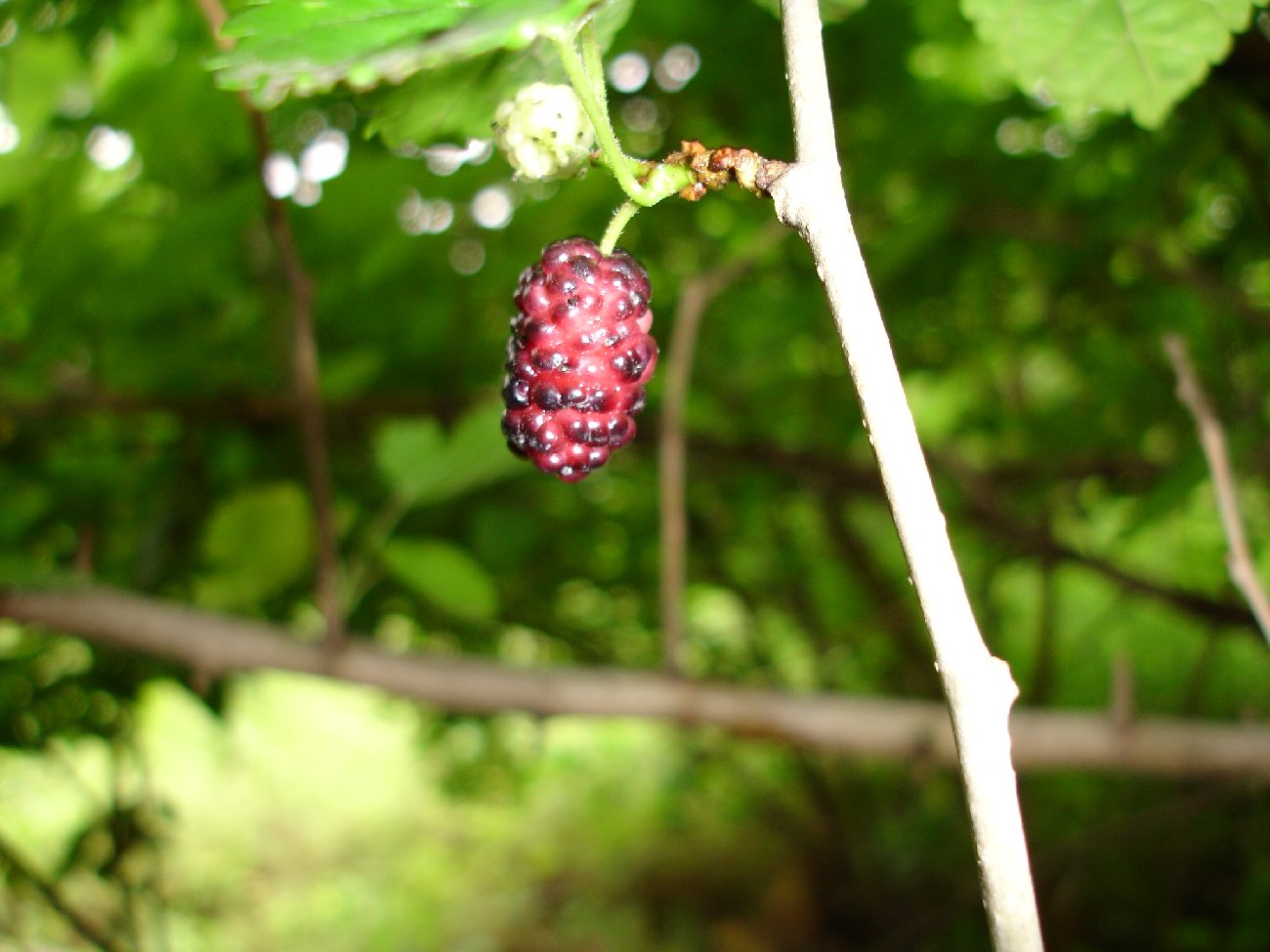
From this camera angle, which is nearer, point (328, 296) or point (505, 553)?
point (328, 296)

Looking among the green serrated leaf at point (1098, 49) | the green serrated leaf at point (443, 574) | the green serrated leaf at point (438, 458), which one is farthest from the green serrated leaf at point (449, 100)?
the green serrated leaf at point (443, 574)

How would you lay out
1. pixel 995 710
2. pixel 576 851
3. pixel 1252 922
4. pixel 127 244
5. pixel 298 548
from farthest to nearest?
pixel 576 851 < pixel 1252 922 < pixel 298 548 < pixel 127 244 < pixel 995 710

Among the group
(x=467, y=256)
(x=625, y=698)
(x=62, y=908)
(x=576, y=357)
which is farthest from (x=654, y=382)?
(x=576, y=357)

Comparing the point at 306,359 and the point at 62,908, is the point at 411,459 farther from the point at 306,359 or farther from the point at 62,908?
the point at 62,908

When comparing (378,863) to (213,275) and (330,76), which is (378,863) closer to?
(213,275)

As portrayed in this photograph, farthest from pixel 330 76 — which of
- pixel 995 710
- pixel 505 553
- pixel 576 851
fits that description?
pixel 576 851

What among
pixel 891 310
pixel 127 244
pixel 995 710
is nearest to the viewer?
pixel 995 710
